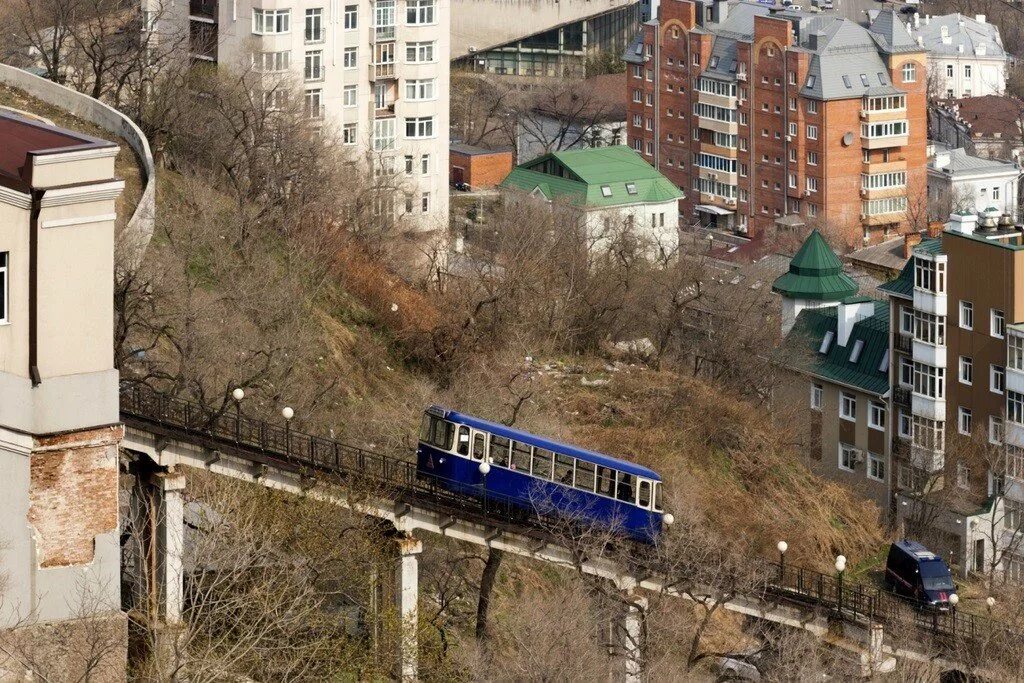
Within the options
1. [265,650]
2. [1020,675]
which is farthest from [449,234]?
[265,650]

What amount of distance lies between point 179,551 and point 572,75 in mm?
123926

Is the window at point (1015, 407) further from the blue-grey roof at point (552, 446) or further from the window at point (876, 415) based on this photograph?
the blue-grey roof at point (552, 446)

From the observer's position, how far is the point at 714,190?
461 ft

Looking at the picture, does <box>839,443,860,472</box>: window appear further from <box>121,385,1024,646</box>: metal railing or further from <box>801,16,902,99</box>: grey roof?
<box>801,16,902,99</box>: grey roof

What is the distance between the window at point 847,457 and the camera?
8000 centimetres

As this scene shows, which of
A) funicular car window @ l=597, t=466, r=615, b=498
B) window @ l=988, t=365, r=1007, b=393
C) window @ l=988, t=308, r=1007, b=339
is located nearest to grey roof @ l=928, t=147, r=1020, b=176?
window @ l=988, t=365, r=1007, b=393

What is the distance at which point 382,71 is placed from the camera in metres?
98.1

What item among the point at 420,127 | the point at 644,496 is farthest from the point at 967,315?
the point at 420,127

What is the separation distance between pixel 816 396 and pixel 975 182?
58.7 m

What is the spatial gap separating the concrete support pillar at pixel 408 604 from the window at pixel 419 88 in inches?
2191

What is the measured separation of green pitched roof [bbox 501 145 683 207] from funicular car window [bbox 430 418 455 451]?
2613 inches

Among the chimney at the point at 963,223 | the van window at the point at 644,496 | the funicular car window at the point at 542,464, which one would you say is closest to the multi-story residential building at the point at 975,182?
the chimney at the point at 963,223

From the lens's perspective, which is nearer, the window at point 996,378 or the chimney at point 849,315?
the window at point 996,378

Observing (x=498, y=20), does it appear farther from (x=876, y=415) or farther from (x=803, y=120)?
(x=876, y=415)
